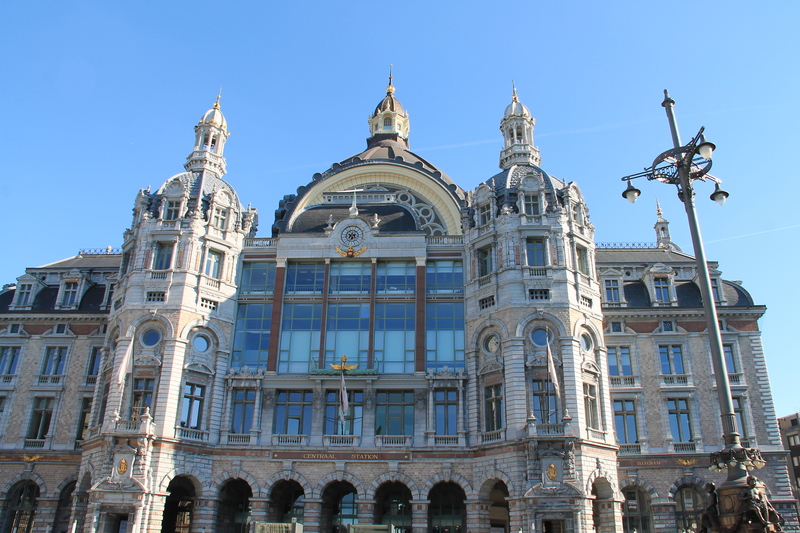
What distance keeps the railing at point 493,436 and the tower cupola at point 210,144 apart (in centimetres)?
2970

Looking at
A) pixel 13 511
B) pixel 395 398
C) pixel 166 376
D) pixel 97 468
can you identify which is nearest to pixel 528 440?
pixel 395 398

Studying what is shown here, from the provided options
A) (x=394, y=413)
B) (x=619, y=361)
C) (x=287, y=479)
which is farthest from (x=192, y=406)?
(x=619, y=361)

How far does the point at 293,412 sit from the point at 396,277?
11796mm

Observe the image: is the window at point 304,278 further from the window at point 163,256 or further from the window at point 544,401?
the window at point 544,401

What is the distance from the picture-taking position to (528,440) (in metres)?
39.0

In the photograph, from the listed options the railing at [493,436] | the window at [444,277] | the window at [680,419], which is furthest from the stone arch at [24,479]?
the window at [680,419]

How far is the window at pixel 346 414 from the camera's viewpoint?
1746 inches

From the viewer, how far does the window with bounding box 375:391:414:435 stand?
44219 millimetres

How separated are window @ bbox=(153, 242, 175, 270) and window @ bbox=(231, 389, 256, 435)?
10124mm

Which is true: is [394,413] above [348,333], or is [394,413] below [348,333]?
below

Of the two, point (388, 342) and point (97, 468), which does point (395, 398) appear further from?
point (97, 468)

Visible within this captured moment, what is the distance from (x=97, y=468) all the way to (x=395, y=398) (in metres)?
18.9

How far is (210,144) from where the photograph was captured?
55656mm

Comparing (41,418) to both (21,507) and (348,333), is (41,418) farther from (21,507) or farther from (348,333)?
(348,333)
